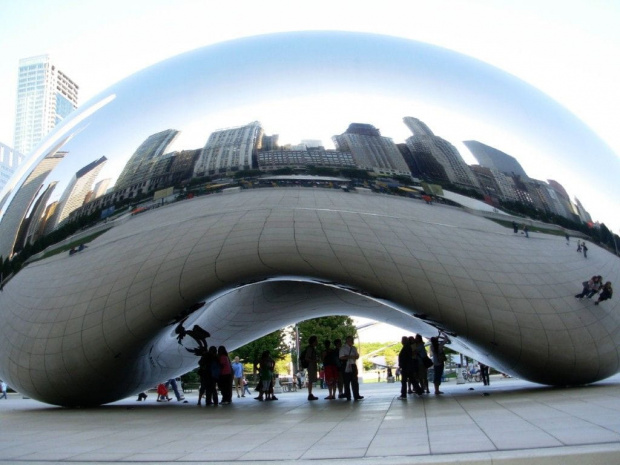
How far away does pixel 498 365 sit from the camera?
9055 millimetres

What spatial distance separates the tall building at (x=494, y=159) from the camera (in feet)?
25.7

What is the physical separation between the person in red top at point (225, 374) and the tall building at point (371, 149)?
183 inches

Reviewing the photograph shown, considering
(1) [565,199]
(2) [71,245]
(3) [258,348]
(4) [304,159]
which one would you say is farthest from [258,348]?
(4) [304,159]

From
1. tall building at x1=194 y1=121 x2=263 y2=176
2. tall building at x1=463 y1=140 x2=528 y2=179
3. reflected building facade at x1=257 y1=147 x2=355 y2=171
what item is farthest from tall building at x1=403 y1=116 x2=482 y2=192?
tall building at x1=194 y1=121 x2=263 y2=176

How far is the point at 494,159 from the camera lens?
787cm

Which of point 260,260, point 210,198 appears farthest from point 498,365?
point 210,198

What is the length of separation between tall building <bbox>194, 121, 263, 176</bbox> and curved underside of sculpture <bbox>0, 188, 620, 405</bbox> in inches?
14.9

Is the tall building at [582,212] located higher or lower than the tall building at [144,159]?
lower

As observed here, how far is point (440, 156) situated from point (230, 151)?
270 centimetres

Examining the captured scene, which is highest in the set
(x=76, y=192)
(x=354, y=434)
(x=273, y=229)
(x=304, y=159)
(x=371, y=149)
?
(x=371, y=149)

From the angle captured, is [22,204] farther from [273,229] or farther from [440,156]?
[440,156]

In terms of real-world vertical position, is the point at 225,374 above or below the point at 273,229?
below

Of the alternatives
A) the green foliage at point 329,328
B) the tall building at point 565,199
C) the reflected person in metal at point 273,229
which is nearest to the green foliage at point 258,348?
the green foliage at point 329,328

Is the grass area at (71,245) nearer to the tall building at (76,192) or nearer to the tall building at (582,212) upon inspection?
the tall building at (76,192)
